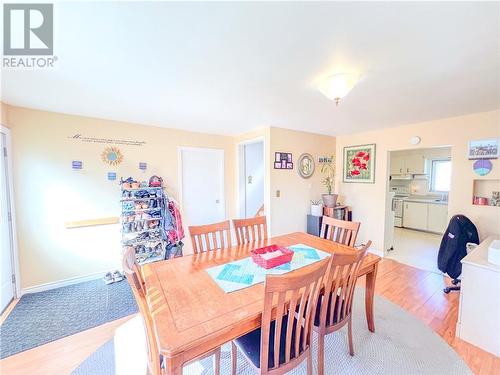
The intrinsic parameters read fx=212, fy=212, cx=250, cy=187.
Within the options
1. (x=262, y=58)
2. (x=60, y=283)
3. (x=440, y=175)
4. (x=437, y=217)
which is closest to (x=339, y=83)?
(x=262, y=58)

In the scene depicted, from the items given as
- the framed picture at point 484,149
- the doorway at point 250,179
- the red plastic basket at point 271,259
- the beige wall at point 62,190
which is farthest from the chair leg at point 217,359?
the framed picture at point 484,149

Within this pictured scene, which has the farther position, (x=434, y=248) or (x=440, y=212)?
(x=440, y=212)

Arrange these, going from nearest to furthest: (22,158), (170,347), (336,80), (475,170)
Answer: (170,347), (336,80), (22,158), (475,170)

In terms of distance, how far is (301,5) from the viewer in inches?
41.7

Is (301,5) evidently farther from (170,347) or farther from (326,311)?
(326,311)

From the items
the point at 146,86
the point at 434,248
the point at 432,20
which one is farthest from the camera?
the point at 434,248

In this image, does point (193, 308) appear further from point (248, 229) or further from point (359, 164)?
point (359, 164)

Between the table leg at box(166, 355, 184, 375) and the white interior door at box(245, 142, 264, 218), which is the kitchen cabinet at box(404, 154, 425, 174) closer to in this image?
the white interior door at box(245, 142, 264, 218)

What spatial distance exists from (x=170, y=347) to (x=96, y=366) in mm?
1345

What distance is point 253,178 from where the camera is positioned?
4.58m

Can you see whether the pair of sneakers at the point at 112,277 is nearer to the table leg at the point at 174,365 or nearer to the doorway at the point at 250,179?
the doorway at the point at 250,179

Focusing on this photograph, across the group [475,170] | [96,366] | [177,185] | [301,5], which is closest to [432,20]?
[301,5]

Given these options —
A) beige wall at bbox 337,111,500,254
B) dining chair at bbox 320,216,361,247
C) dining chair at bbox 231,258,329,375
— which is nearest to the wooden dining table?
dining chair at bbox 231,258,329,375

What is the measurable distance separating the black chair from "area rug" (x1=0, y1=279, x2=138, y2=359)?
3.88 meters
